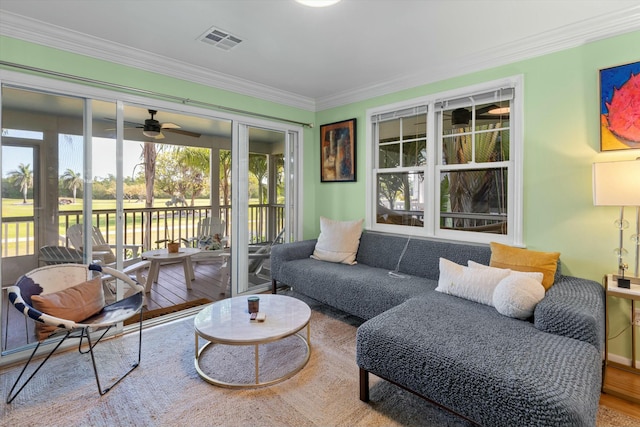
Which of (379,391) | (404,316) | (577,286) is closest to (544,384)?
(404,316)

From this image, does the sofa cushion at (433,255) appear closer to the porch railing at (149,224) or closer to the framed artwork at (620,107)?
the framed artwork at (620,107)

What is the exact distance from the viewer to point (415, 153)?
3.39 metres

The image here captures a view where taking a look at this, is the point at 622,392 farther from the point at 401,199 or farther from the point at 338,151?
the point at 338,151

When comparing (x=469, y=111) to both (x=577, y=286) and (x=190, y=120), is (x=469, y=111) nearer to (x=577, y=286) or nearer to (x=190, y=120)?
(x=577, y=286)

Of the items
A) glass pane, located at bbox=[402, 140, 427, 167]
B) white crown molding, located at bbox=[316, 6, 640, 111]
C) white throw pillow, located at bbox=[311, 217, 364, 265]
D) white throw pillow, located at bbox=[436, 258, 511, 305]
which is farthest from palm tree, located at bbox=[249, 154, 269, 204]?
white throw pillow, located at bbox=[436, 258, 511, 305]

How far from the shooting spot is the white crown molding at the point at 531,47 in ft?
7.06

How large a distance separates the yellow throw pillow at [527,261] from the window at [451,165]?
0.35 metres

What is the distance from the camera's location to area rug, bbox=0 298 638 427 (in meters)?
1.72

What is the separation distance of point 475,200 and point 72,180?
11.9 ft

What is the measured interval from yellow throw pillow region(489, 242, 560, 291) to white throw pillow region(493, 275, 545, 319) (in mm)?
229

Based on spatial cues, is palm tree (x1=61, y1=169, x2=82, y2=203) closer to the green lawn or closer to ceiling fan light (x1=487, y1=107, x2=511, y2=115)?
the green lawn

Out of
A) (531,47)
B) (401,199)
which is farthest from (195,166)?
(531,47)

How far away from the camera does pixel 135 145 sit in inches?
208

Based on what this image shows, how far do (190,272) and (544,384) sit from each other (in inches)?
163
